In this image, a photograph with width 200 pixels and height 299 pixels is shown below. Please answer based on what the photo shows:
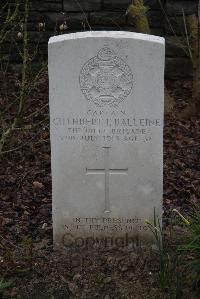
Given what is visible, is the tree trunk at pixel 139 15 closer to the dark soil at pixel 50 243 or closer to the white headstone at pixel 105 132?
the dark soil at pixel 50 243

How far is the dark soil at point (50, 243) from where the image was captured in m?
3.91

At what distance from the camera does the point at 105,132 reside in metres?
4.12

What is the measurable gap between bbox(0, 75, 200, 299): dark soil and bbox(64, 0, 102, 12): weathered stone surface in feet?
6.71

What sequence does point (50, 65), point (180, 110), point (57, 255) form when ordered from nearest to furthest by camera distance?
point (50, 65) → point (57, 255) → point (180, 110)

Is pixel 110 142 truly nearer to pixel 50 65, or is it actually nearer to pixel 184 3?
pixel 50 65

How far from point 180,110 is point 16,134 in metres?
1.85

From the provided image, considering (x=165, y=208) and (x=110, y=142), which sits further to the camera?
(x=165, y=208)

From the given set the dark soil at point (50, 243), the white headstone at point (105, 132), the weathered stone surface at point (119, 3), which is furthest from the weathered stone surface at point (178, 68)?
the white headstone at point (105, 132)

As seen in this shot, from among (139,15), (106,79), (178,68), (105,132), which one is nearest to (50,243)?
(105,132)

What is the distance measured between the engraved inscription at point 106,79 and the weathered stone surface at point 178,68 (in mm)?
3948

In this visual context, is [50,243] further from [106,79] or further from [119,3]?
[119,3]

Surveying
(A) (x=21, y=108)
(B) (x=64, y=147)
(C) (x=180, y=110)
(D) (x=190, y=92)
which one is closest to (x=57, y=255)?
(B) (x=64, y=147)

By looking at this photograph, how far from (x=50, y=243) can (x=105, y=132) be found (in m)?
0.89

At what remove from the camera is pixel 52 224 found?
455 cm
